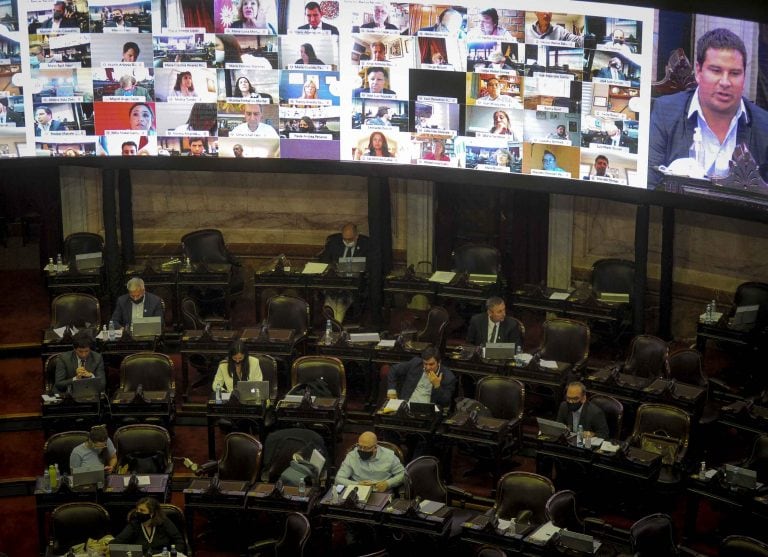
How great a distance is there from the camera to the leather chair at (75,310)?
46.5 ft

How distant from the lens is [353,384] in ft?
45.5

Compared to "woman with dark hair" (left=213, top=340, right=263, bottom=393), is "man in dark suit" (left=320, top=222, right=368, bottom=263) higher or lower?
higher

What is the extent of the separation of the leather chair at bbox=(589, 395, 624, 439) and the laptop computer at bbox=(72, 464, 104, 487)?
432 cm

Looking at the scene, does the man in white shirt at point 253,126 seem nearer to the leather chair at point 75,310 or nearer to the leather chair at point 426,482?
the leather chair at point 75,310

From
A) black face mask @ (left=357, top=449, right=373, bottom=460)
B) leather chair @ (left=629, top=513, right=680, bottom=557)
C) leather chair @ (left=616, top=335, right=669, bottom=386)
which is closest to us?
leather chair @ (left=629, top=513, right=680, bottom=557)

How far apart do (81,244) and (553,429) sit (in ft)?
22.0

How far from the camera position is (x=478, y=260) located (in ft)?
49.6

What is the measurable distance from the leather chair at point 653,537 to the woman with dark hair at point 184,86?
705cm

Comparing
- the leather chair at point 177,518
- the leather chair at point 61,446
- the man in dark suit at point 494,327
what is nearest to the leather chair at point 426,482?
the leather chair at point 177,518

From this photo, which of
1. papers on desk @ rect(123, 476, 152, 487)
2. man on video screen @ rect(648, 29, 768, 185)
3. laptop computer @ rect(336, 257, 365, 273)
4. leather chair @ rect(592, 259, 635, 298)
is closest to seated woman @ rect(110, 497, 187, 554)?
papers on desk @ rect(123, 476, 152, 487)

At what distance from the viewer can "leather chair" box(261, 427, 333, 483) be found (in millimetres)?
11641

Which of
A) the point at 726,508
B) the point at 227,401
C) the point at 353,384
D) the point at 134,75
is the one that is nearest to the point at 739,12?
the point at 726,508

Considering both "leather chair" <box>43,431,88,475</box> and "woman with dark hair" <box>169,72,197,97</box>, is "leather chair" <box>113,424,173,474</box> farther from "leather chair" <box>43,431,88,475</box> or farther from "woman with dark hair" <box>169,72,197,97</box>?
"woman with dark hair" <box>169,72,197,97</box>

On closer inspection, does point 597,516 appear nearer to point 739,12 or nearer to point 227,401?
point 227,401
